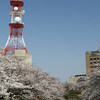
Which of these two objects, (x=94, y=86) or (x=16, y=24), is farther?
(x=16, y=24)

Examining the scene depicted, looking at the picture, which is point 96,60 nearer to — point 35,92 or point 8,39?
point 8,39

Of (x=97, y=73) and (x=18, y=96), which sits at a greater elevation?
(x=97, y=73)

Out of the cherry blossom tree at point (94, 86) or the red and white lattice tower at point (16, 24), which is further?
the red and white lattice tower at point (16, 24)

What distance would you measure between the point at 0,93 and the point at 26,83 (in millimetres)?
4224

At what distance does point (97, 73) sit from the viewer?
1598 cm

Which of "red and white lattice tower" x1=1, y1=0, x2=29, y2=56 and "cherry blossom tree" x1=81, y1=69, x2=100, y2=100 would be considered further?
"red and white lattice tower" x1=1, y1=0, x2=29, y2=56

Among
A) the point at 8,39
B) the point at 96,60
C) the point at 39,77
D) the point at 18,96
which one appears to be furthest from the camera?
the point at 96,60

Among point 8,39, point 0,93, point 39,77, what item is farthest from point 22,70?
point 8,39

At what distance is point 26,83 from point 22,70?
1.35 m

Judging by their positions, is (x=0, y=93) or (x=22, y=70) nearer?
(x=0, y=93)

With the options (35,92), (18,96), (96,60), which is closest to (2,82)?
(18,96)

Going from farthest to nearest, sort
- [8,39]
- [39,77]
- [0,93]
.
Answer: [8,39] < [39,77] < [0,93]

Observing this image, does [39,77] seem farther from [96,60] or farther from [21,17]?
[96,60]

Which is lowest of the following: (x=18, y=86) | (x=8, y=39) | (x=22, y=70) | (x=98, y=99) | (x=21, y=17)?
(x=98, y=99)
